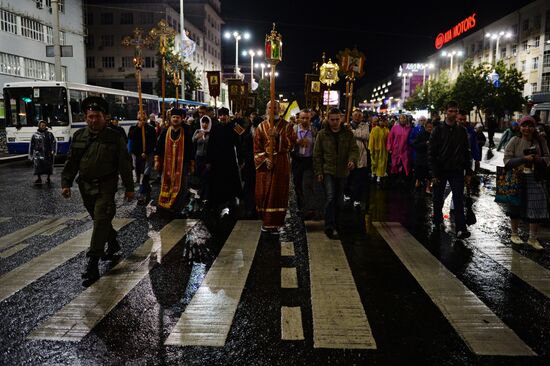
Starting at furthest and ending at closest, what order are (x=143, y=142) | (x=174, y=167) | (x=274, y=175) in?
(x=143, y=142)
(x=174, y=167)
(x=274, y=175)

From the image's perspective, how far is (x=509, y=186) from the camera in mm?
7109

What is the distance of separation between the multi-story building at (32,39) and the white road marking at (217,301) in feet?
116

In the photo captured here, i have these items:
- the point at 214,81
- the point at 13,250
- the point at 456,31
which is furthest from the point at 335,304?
the point at 456,31

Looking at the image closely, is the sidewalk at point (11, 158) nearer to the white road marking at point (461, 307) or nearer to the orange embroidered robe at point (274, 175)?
the orange embroidered robe at point (274, 175)

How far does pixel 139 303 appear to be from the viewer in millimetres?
4895

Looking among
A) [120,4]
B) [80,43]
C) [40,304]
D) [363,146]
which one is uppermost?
[120,4]

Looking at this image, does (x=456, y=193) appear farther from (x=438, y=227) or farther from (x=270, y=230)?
(x=270, y=230)

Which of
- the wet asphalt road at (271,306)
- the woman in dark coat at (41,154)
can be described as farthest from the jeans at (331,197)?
the woman in dark coat at (41,154)

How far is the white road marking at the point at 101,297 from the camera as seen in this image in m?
4.23

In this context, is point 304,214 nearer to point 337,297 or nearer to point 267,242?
point 267,242

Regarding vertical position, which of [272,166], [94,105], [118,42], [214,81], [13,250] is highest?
[118,42]

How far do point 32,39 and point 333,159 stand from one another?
1567 inches

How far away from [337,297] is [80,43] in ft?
162

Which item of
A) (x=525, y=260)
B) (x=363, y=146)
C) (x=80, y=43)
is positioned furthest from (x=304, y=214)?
(x=80, y=43)
